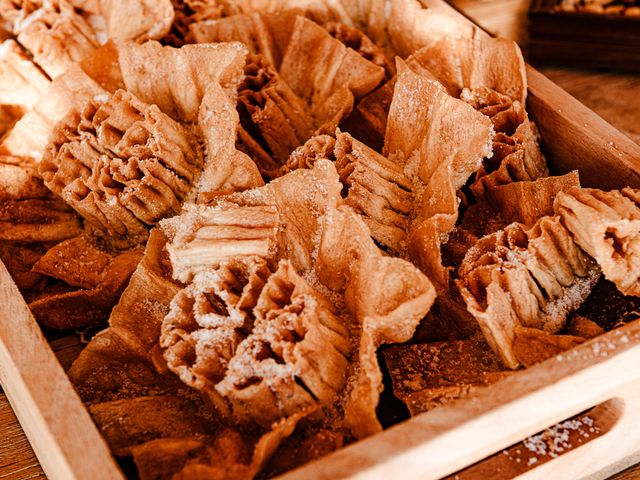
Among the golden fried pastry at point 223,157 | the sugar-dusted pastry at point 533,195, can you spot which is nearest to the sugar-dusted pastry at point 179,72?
the golden fried pastry at point 223,157

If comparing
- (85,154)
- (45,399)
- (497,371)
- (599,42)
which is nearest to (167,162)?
(85,154)

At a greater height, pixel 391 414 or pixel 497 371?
pixel 497 371

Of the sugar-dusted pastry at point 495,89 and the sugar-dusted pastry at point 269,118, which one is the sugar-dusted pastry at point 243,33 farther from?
the sugar-dusted pastry at point 495,89

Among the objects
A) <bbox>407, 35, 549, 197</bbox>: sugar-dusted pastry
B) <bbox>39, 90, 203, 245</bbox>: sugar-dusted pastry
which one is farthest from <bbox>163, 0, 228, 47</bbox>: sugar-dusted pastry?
<bbox>407, 35, 549, 197</bbox>: sugar-dusted pastry

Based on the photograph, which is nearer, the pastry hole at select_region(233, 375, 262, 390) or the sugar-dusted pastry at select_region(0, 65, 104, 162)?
the pastry hole at select_region(233, 375, 262, 390)

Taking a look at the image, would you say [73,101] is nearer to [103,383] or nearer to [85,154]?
[85,154]

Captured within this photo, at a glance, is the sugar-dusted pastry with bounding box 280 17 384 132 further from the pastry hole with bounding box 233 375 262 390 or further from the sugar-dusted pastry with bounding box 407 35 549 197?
the pastry hole with bounding box 233 375 262 390
